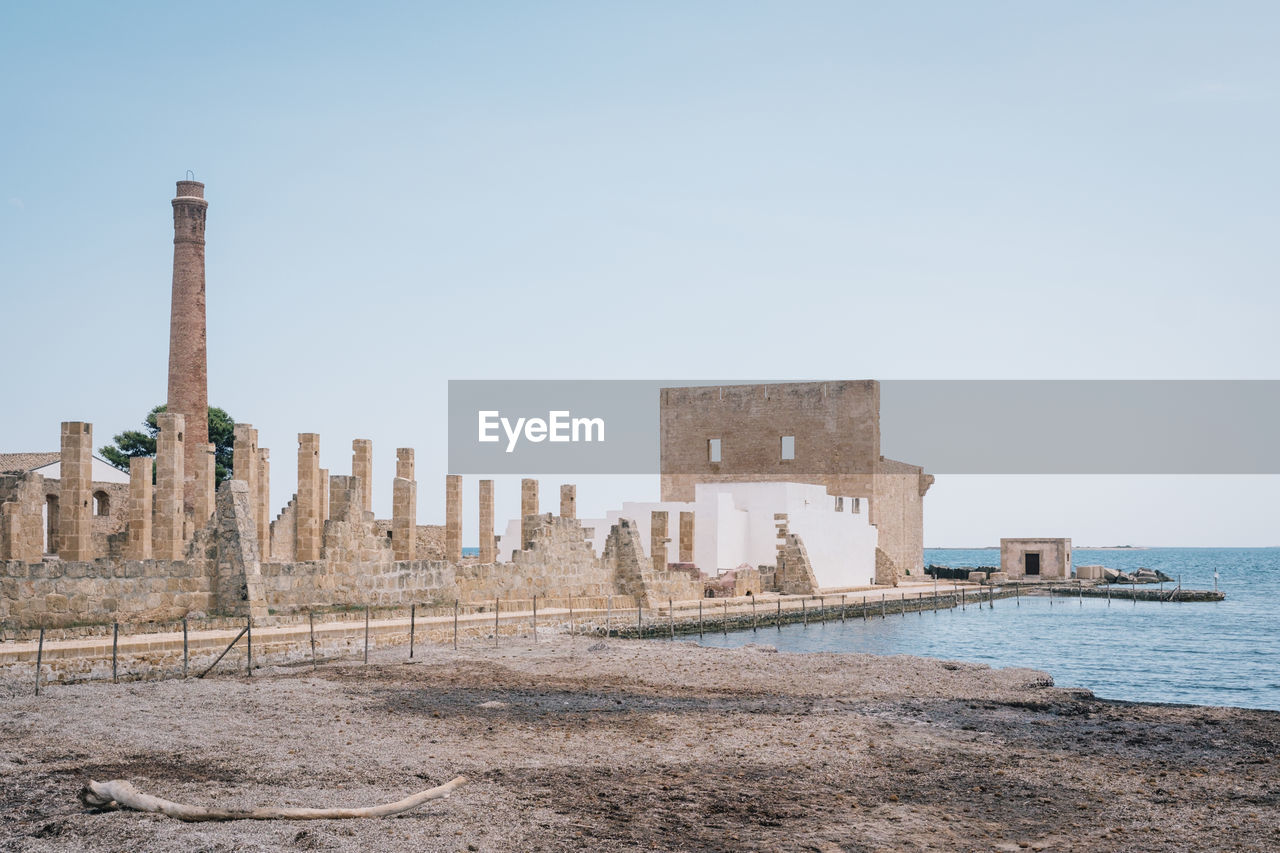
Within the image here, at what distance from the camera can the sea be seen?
19859 mm

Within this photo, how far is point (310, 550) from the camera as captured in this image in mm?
19688

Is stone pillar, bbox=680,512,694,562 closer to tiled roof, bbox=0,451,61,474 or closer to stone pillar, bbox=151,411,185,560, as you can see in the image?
stone pillar, bbox=151,411,185,560

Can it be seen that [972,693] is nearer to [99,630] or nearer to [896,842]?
[896,842]

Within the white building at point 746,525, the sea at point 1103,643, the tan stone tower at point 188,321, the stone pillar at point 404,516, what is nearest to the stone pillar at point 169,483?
the stone pillar at point 404,516

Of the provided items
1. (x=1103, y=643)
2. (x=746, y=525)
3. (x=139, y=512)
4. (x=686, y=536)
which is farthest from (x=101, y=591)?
(x=746, y=525)

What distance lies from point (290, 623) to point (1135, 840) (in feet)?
42.1

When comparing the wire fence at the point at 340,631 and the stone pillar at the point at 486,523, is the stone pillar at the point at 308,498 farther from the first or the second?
the stone pillar at the point at 486,523

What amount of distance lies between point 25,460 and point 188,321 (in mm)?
10461

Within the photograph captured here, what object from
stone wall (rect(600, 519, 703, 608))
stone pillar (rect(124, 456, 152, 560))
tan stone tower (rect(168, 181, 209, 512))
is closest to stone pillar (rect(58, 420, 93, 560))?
stone pillar (rect(124, 456, 152, 560))

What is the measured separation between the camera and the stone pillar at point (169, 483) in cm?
1744

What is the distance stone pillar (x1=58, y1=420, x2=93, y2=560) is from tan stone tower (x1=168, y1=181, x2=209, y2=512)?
1428 centimetres

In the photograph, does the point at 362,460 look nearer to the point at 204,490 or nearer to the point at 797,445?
the point at 204,490

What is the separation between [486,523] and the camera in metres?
28.2

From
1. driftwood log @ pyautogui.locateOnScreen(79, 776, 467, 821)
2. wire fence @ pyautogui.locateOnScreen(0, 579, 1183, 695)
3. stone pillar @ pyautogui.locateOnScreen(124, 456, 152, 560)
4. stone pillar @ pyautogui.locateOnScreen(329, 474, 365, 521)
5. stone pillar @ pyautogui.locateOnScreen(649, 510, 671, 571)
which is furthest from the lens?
stone pillar @ pyautogui.locateOnScreen(649, 510, 671, 571)
